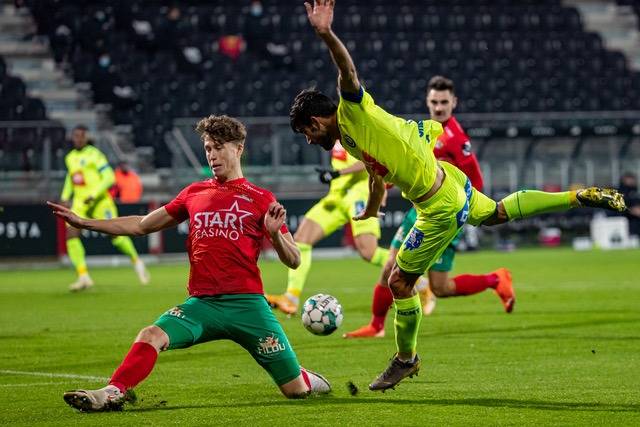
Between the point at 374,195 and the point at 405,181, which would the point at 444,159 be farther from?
the point at 405,181

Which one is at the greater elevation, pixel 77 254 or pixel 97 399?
pixel 97 399

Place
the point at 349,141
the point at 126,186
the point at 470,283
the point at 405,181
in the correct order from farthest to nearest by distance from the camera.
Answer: the point at 126,186
the point at 470,283
the point at 405,181
the point at 349,141

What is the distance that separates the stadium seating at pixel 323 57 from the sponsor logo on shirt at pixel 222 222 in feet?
63.8

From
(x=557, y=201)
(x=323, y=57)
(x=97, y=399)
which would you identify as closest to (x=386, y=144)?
(x=557, y=201)

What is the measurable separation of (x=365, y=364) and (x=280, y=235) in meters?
2.71

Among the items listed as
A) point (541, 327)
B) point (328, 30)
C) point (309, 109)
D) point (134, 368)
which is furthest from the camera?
A: point (541, 327)

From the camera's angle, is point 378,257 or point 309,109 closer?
point 309,109

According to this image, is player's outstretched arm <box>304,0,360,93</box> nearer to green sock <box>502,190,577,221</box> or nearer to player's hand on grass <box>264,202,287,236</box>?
player's hand on grass <box>264,202,287,236</box>

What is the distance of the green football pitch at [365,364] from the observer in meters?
6.37

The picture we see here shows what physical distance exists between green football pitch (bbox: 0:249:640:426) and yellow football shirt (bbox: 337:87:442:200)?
4.41 feet

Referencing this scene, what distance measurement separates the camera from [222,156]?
22.2 ft

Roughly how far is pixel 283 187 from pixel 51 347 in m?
15.9

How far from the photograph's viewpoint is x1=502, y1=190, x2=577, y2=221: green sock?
8242 millimetres

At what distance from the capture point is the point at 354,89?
265 inches
